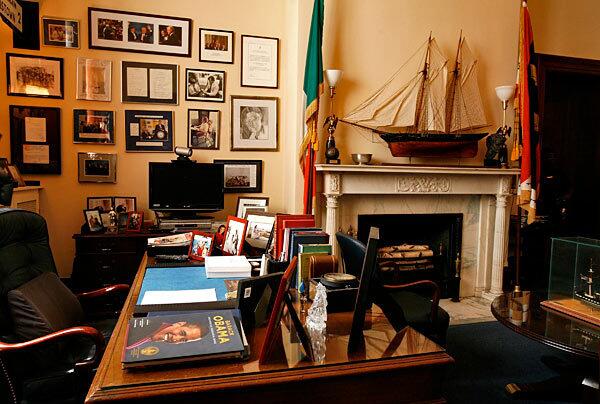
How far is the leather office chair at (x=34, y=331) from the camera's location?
1.58m

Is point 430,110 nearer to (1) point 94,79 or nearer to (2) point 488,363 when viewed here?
(2) point 488,363

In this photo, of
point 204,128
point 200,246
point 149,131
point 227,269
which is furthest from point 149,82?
point 227,269

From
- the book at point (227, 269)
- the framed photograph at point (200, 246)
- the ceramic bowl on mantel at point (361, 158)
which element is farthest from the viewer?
the ceramic bowl on mantel at point (361, 158)

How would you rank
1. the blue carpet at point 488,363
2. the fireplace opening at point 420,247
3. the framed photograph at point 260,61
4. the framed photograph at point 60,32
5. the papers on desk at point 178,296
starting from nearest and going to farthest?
1. the papers on desk at point 178,296
2. the blue carpet at point 488,363
3. the framed photograph at point 60,32
4. the framed photograph at point 260,61
5. the fireplace opening at point 420,247

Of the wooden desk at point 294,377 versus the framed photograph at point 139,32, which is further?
the framed photograph at point 139,32

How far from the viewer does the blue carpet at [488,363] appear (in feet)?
8.05

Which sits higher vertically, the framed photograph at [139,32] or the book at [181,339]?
the framed photograph at [139,32]

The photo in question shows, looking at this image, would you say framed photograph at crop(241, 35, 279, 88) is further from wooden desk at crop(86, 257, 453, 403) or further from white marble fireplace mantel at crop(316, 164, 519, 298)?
wooden desk at crop(86, 257, 453, 403)

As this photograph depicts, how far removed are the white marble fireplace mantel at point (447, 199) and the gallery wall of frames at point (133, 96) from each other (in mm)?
685

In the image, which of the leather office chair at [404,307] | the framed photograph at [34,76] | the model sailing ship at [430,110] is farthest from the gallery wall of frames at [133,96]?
the leather office chair at [404,307]

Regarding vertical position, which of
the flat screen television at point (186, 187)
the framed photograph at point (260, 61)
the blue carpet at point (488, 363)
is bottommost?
the blue carpet at point (488, 363)

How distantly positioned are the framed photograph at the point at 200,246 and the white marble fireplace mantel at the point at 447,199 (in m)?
1.47

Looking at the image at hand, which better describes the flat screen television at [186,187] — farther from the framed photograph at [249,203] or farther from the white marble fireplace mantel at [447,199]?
the white marble fireplace mantel at [447,199]

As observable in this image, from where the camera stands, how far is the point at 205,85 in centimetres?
379
